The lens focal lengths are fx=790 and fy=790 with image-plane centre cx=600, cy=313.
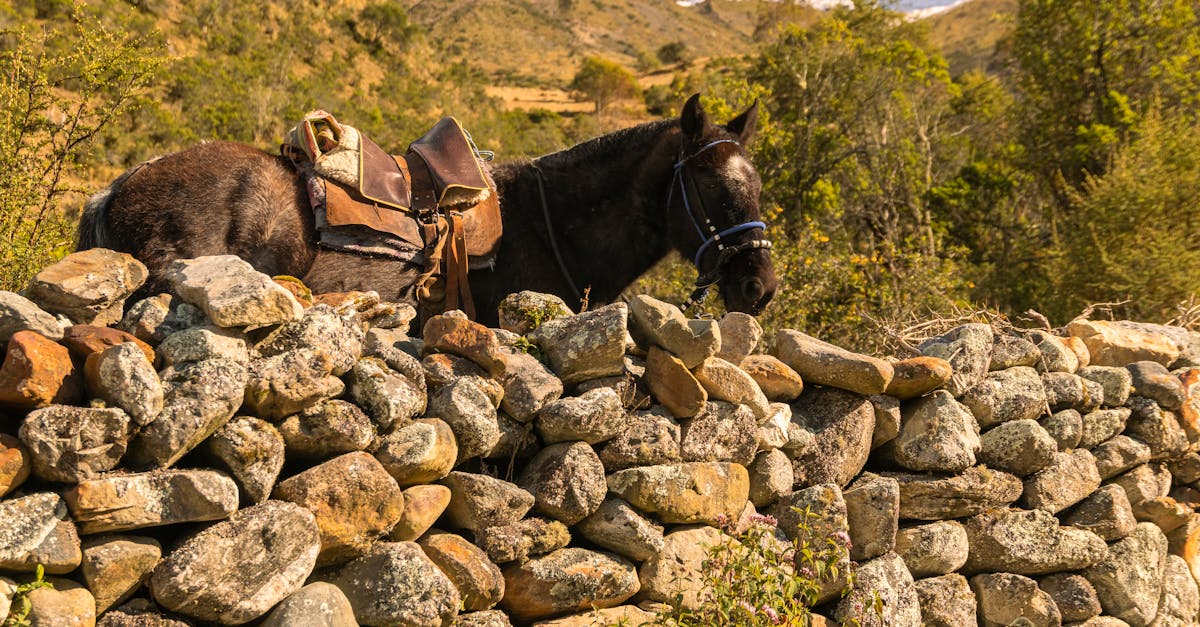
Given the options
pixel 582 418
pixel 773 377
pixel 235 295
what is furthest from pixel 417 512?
pixel 773 377

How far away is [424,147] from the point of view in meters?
4.58

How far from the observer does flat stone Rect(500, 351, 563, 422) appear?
2.82 meters

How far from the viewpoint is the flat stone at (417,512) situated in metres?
2.51

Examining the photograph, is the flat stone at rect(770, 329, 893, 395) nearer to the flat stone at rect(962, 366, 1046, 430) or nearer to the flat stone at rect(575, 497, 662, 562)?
the flat stone at rect(962, 366, 1046, 430)

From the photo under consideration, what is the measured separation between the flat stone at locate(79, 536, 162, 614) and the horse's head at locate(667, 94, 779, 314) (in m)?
3.42

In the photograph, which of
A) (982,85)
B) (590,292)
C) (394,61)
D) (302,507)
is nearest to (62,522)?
(302,507)

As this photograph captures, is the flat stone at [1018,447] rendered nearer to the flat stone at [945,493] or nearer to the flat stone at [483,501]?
the flat stone at [945,493]

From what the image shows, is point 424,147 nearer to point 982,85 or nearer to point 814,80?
point 814,80

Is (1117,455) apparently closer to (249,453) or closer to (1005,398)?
(1005,398)

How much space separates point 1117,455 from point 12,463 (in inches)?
196

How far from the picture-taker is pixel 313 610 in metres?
2.24

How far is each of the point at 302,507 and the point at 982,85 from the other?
853 inches

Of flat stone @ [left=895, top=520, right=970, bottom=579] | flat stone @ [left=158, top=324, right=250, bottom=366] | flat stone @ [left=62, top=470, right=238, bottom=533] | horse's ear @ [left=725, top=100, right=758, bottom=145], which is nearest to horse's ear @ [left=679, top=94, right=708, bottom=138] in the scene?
horse's ear @ [left=725, top=100, right=758, bottom=145]

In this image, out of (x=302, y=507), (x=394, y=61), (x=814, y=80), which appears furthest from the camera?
(x=394, y=61)
